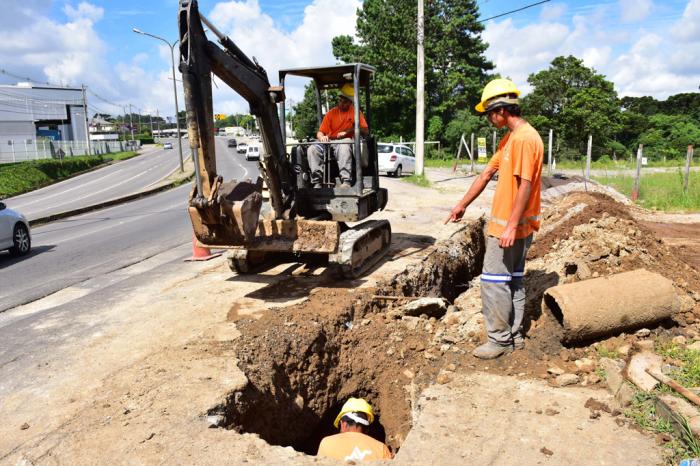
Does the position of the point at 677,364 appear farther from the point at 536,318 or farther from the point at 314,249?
the point at 314,249

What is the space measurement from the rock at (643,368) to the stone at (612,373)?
7cm

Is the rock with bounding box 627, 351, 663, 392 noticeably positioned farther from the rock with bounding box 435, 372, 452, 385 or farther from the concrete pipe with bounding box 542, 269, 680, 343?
the rock with bounding box 435, 372, 452, 385

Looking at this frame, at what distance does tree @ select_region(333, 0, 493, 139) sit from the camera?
43.9 metres

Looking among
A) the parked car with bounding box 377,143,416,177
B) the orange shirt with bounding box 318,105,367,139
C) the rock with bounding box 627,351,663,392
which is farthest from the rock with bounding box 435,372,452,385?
the parked car with bounding box 377,143,416,177

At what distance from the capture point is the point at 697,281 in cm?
595

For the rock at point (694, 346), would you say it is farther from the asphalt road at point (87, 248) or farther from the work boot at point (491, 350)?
the asphalt road at point (87, 248)

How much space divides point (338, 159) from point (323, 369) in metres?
3.16

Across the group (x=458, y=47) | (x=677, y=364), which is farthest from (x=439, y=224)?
(x=458, y=47)

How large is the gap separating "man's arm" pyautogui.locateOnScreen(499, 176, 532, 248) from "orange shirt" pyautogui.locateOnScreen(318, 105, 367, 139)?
372cm

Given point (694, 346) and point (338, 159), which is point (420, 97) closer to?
point (338, 159)

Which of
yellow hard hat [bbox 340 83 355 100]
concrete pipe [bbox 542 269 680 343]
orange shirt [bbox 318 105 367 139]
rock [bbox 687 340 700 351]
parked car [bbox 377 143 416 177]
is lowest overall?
rock [bbox 687 340 700 351]

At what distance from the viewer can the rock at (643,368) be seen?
3758mm

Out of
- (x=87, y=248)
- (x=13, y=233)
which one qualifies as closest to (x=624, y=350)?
(x=87, y=248)

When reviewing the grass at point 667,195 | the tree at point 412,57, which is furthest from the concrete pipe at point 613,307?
the tree at point 412,57
